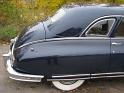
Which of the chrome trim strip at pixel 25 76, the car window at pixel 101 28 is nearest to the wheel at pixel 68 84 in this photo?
the chrome trim strip at pixel 25 76

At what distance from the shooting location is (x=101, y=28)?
605 centimetres

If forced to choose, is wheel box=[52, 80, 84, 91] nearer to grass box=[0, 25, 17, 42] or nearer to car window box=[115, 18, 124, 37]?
car window box=[115, 18, 124, 37]

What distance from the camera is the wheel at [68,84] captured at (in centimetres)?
627

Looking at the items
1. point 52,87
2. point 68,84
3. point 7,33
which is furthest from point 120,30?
point 7,33

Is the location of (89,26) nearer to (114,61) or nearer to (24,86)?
(114,61)

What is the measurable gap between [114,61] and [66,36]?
1.03 m

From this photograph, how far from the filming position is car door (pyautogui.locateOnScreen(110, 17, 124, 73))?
6.02m

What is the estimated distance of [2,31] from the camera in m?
9.23

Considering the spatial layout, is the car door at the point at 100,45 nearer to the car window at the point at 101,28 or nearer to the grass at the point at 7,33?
the car window at the point at 101,28

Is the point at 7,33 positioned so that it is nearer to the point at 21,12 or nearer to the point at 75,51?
the point at 21,12

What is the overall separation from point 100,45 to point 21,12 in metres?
4.98

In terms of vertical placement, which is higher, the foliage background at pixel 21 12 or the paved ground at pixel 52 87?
the foliage background at pixel 21 12

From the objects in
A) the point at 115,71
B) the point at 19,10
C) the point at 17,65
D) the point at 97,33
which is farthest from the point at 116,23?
the point at 19,10

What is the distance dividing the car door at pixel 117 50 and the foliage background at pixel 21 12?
352 cm
